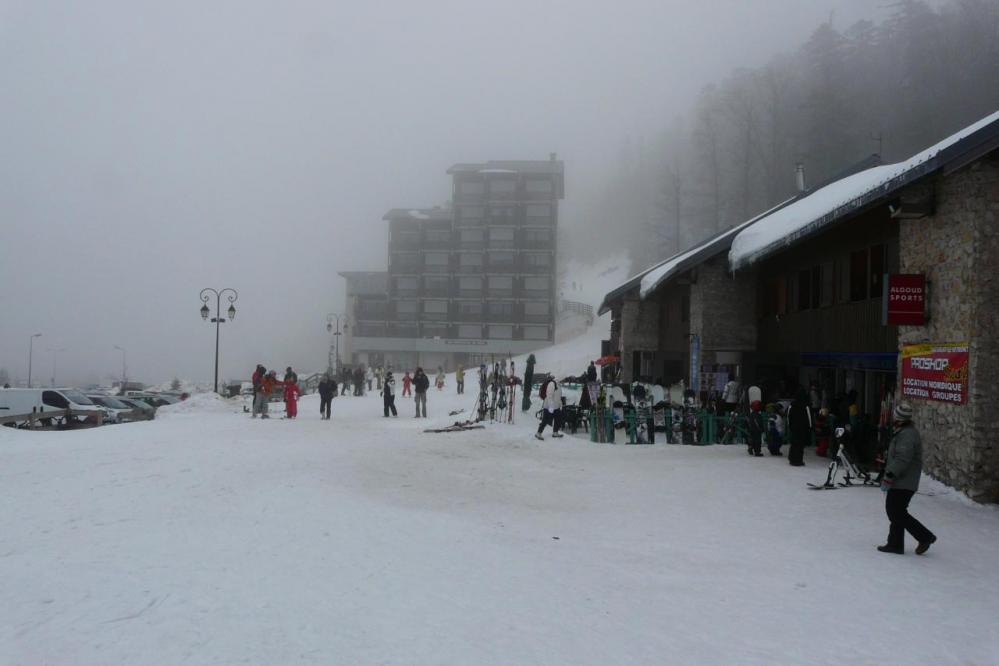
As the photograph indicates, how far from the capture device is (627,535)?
29.3 ft

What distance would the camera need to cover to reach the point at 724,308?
882 inches

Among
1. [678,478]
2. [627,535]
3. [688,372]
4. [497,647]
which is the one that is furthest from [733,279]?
[497,647]

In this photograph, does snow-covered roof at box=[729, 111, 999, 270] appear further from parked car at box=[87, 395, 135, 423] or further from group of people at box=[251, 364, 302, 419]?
parked car at box=[87, 395, 135, 423]

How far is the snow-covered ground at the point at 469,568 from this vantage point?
528cm

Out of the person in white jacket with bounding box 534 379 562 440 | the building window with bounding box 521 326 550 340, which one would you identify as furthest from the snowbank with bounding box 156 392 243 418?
the building window with bounding box 521 326 550 340

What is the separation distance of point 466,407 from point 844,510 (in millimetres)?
19911

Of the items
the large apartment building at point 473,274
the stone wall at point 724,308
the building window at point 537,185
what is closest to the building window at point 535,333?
the large apartment building at point 473,274

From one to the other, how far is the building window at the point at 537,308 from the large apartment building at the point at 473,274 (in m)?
0.10

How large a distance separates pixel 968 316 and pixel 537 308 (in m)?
64.8

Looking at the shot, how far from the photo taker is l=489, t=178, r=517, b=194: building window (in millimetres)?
75250

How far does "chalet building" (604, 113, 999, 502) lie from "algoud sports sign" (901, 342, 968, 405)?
0.9 inches

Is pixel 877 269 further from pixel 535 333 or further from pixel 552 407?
pixel 535 333

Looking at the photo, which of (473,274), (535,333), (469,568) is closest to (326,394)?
(469,568)

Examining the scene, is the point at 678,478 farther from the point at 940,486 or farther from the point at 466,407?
the point at 466,407
